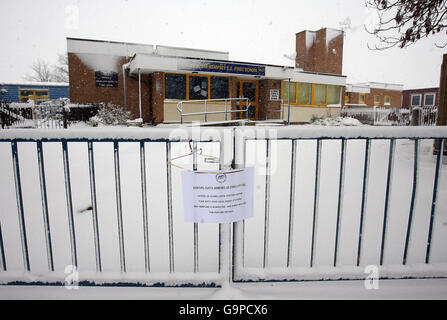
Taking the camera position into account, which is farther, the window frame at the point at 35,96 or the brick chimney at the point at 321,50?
the brick chimney at the point at 321,50

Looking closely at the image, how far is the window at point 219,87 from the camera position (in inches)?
731

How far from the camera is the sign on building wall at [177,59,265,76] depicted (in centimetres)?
1633

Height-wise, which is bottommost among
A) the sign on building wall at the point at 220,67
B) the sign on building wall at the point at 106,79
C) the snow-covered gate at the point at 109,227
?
the snow-covered gate at the point at 109,227

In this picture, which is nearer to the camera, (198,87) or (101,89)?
(198,87)

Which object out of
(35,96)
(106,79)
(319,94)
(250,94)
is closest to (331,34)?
(319,94)

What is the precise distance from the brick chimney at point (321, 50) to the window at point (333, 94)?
910 cm

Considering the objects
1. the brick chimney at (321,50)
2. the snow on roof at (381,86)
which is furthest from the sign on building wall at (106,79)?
the snow on roof at (381,86)

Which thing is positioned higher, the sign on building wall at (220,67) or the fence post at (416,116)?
the sign on building wall at (220,67)

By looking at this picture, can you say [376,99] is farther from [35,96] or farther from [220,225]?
[35,96]

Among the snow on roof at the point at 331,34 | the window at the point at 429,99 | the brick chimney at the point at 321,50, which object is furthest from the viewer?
the window at the point at 429,99

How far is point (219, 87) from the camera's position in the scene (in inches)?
739

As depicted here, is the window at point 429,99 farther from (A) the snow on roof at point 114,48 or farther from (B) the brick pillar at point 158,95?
(B) the brick pillar at point 158,95

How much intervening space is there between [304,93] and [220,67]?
392 inches
